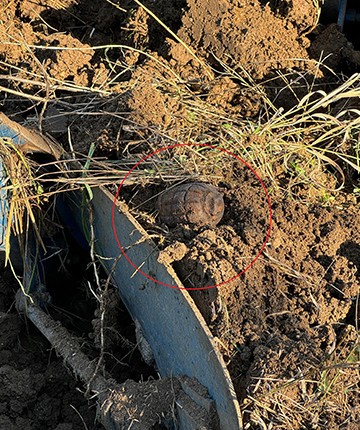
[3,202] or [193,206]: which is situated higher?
[193,206]

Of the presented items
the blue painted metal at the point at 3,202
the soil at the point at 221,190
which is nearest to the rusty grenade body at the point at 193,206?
the soil at the point at 221,190

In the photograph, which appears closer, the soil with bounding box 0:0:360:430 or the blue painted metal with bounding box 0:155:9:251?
the soil with bounding box 0:0:360:430

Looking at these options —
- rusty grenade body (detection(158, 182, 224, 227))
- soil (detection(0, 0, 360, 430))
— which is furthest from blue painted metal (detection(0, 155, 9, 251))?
rusty grenade body (detection(158, 182, 224, 227))

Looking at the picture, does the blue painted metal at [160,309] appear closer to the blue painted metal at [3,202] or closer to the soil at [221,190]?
the soil at [221,190]

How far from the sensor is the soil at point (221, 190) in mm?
2686

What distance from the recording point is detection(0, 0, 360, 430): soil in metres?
2.69

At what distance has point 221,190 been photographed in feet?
10.6

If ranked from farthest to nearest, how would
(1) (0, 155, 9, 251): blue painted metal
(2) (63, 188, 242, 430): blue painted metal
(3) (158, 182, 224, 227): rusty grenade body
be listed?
(1) (0, 155, 9, 251): blue painted metal < (3) (158, 182, 224, 227): rusty grenade body < (2) (63, 188, 242, 430): blue painted metal

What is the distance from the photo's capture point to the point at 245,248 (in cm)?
295

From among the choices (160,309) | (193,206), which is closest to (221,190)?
(193,206)

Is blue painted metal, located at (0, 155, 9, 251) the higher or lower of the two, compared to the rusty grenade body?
lower

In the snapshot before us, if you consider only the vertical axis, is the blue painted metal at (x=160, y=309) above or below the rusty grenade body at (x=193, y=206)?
below

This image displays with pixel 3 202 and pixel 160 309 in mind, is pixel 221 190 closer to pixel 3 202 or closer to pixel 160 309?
pixel 160 309

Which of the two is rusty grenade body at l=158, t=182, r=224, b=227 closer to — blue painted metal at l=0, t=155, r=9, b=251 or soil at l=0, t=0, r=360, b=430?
soil at l=0, t=0, r=360, b=430
